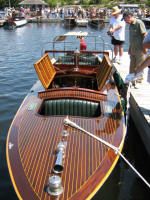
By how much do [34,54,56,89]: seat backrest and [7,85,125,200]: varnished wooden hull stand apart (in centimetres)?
109

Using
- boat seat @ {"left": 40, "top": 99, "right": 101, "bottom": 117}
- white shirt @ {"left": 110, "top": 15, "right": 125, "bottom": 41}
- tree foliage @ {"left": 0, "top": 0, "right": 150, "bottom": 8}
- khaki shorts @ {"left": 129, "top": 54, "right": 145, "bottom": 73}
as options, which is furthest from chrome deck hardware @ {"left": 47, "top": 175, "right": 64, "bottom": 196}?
tree foliage @ {"left": 0, "top": 0, "right": 150, "bottom": 8}

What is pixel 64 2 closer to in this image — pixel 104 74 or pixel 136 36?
pixel 136 36

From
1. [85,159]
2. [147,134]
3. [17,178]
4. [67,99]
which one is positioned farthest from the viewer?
[147,134]

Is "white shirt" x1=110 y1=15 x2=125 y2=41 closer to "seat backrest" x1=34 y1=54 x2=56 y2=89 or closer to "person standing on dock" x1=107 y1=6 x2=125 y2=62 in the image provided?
"person standing on dock" x1=107 y1=6 x2=125 y2=62

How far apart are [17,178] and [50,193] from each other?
0.57 metres

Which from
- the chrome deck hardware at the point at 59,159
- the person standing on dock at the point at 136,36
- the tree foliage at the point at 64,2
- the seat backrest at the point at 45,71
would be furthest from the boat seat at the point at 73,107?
the tree foliage at the point at 64,2

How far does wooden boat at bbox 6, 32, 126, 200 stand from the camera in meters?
3.85

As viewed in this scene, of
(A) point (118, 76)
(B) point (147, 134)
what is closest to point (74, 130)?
(B) point (147, 134)

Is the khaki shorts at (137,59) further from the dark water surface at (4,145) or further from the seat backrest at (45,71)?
the seat backrest at (45,71)

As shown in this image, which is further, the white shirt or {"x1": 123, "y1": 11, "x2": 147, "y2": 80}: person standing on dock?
the white shirt

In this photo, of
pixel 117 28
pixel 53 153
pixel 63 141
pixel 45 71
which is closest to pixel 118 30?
pixel 117 28

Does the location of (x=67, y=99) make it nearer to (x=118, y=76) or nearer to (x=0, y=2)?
(x=118, y=76)

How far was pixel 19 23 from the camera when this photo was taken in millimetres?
35719

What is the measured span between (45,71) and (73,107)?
1803 mm
